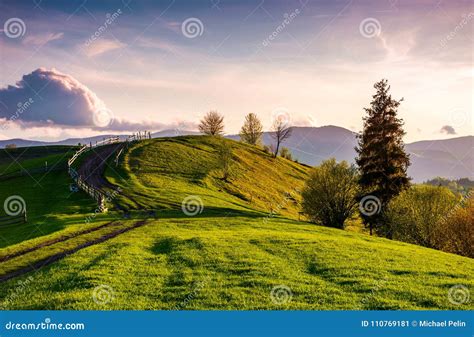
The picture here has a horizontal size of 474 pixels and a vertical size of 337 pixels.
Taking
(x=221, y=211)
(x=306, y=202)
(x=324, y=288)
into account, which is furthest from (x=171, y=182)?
(x=324, y=288)

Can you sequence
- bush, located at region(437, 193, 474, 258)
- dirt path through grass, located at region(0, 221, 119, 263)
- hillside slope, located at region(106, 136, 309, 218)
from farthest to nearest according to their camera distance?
hillside slope, located at region(106, 136, 309, 218) < bush, located at region(437, 193, 474, 258) < dirt path through grass, located at region(0, 221, 119, 263)

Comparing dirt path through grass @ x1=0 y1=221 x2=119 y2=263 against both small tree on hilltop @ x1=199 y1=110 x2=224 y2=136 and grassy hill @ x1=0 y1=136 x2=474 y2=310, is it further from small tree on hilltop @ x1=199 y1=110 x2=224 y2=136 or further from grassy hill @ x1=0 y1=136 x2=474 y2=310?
small tree on hilltop @ x1=199 y1=110 x2=224 y2=136

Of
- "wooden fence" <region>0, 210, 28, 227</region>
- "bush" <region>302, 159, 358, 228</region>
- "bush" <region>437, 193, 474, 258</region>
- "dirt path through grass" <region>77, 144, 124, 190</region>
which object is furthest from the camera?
"dirt path through grass" <region>77, 144, 124, 190</region>

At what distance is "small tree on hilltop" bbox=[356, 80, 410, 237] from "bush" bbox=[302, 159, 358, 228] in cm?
220

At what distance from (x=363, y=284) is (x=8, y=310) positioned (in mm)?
19948

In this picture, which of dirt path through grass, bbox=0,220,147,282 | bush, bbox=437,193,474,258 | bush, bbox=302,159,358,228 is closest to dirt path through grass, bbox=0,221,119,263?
dirt path through grass, bbox=0,220,147,282

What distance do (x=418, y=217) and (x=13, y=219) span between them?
2394 inches

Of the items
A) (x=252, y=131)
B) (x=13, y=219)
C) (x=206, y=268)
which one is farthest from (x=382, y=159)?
(x=252, y=131)

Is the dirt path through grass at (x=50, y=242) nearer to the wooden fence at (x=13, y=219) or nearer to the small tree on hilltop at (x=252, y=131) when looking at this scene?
the wooden fence at (x=13, y=219)

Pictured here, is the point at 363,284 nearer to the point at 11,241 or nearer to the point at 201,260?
the point at 201,260

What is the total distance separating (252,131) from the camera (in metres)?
156

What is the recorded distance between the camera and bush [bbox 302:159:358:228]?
5722 centimetres

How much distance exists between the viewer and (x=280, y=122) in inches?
5497

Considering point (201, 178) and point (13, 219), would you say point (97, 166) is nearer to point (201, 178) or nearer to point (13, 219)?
point (201, 178)
